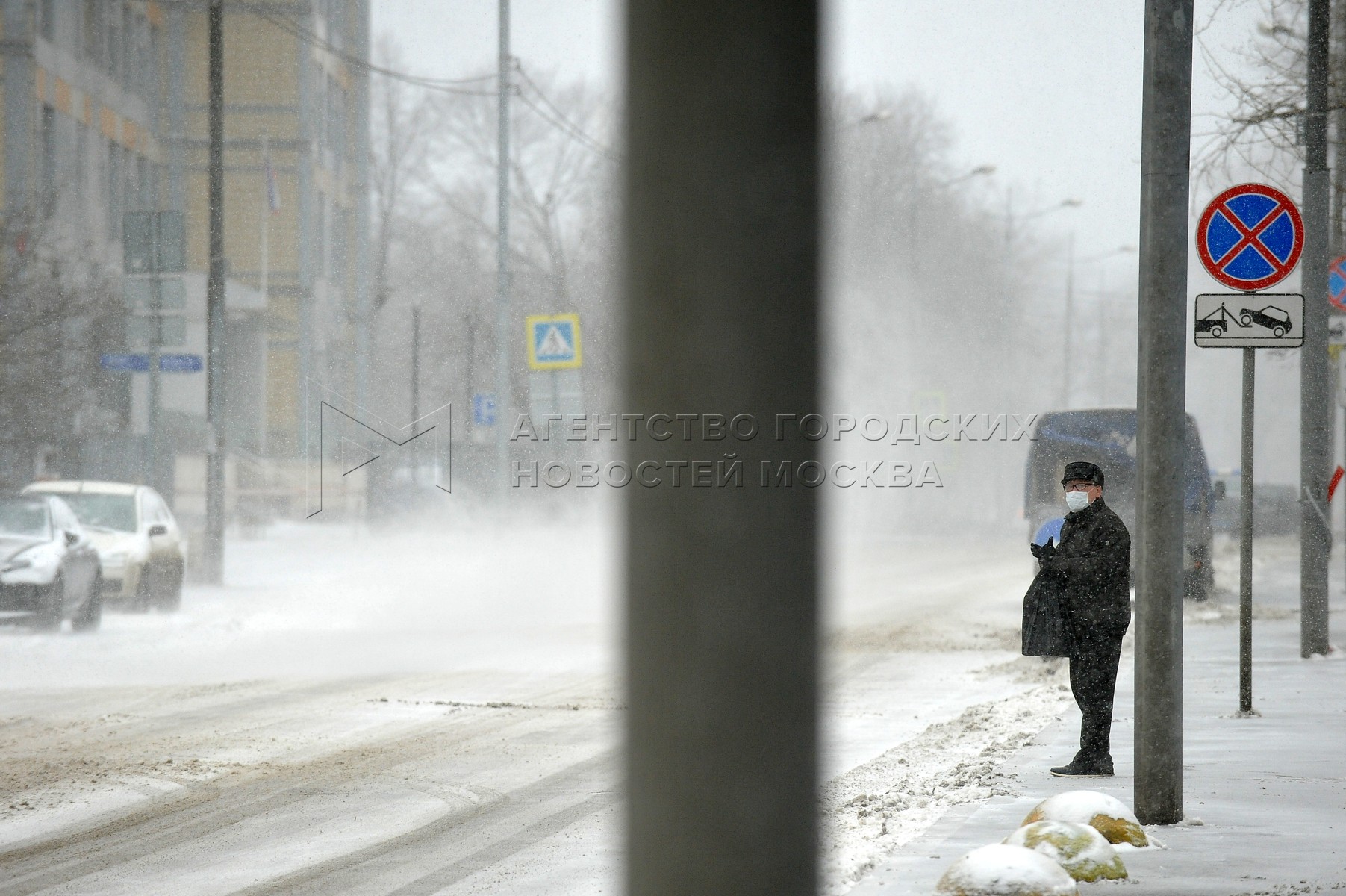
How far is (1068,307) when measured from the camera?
153ft

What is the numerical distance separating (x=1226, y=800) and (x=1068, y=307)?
4116 cm

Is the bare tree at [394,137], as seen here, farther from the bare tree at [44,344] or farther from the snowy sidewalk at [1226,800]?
the snowy sidewalk at [1226,800]

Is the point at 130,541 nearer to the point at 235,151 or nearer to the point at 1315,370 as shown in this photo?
the point at 1315,370

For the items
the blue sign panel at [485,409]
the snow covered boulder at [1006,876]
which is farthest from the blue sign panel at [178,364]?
the snow covered boulder at [1006,876]

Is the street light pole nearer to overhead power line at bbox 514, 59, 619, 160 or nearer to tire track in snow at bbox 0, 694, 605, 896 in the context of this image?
tire track in snow at bbox 0, 694, 605, 896

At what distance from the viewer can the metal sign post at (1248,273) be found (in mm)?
8461

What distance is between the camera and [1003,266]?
149ft

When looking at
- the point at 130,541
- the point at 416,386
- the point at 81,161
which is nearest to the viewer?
the point at 130,541

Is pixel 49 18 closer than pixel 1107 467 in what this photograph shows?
No

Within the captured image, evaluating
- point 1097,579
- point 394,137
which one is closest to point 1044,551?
point 1097,579

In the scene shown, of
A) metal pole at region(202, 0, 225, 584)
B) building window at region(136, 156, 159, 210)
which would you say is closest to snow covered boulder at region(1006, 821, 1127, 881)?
metal pole at region(202, 0, 225, 584)

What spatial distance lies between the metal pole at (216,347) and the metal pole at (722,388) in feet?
56.7

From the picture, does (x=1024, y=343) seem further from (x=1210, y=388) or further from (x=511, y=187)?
(x=1210, y=388)

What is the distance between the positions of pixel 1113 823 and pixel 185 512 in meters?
27.4
